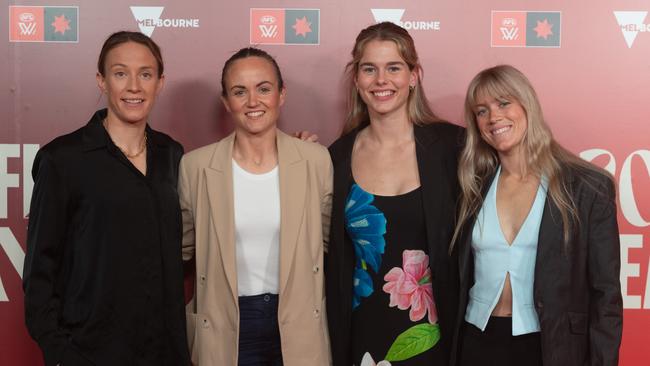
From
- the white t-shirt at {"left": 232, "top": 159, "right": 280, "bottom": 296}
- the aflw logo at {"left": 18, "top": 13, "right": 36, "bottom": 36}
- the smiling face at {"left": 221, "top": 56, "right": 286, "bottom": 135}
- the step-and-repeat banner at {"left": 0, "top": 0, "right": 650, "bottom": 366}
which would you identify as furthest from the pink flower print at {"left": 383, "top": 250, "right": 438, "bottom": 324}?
the aflw logo at {"left": 18, "top": 13, "right": 36, "bottom": 36}

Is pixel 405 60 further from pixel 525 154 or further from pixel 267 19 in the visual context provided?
pixel 267 19

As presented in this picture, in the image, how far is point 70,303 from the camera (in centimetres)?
206

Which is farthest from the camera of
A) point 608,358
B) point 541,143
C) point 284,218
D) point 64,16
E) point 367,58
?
point 64,16

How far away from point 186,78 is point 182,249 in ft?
2.60

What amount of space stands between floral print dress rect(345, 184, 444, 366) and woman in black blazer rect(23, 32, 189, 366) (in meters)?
0.64

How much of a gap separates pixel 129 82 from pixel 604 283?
1.56 metres

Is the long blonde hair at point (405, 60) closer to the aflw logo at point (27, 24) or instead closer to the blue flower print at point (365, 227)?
the blue flower print at point (365, 227)

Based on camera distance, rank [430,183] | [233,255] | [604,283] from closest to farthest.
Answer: [604,283]
[233,255]
[430,183]

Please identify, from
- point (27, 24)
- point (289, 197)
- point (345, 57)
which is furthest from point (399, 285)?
point (27, 24)

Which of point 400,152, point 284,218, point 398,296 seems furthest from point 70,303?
point 400,152

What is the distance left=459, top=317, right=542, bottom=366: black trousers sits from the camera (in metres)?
1.97

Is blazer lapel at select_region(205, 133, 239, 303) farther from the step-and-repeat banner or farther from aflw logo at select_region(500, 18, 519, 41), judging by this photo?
aflw logo at select_region(500, 18, 519, 41)

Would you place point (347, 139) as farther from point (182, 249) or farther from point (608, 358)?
point (608, 358)

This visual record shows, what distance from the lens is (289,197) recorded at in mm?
2256
